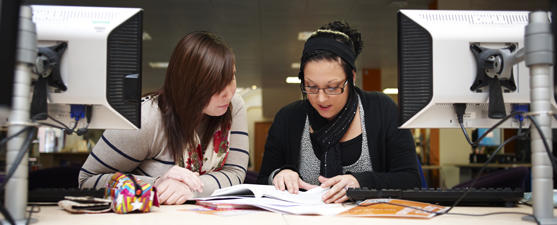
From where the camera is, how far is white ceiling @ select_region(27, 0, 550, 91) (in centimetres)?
502

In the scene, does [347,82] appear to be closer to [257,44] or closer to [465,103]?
[465,103]

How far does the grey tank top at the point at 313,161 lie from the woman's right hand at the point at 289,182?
0.25 m

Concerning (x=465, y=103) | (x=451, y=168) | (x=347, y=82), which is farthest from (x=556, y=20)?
(x=451, y=168)

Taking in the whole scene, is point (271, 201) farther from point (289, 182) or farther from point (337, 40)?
point (337, 40)

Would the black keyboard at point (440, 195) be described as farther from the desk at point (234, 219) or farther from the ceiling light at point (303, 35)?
the ceiling light at point (303, 35)

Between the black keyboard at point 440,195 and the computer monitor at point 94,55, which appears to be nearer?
the computer monitor at point 94,55

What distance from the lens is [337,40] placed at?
1.54 metres

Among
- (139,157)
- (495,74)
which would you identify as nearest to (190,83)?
(139,157)

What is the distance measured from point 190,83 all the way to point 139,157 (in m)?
0.28

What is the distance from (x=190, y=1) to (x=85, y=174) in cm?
394

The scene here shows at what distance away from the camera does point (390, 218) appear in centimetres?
89

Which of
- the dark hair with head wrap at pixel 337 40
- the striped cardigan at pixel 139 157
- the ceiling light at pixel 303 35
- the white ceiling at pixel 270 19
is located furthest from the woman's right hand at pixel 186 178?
the ceiling light at pixel 303 35

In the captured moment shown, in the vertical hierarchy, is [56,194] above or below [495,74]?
below

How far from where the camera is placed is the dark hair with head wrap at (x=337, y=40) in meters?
1.51
